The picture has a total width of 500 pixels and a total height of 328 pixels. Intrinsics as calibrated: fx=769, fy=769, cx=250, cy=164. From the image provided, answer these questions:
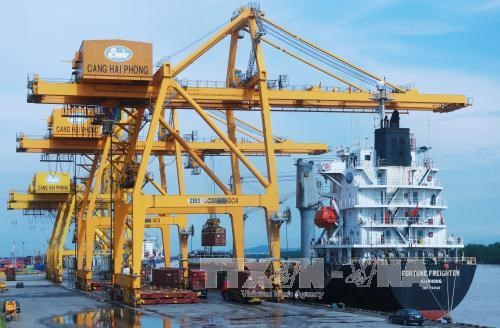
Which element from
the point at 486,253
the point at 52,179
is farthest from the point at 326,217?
the point at 486,253

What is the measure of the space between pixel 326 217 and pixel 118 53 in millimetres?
14582

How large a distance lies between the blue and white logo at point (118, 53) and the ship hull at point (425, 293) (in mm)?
14937

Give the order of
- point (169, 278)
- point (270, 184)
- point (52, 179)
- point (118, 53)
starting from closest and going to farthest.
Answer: point (118, 53), point (270, 184), point (169, 278), point (52, 179)

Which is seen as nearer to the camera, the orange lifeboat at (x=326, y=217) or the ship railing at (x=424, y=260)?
the ship railing at (x=424, y=260)

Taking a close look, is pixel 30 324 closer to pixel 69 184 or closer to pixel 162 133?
pixel 162 133

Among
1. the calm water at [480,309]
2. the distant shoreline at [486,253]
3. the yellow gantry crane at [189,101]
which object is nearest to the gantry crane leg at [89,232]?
the yellow gantry crane at [189,101]

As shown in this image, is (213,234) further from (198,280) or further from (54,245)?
(54,245)

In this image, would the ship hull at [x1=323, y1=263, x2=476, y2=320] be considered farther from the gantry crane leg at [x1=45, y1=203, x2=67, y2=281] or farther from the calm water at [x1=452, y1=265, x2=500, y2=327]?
the gantry crane leg at [x1=45, y1=203, x2=67, y2=281]

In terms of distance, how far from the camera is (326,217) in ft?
138

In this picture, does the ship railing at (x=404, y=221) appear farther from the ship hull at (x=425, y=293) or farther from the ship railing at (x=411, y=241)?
the ship hull at (x=425, y=293)

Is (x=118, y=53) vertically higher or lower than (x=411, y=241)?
higher

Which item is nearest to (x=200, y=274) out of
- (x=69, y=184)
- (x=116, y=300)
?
(x=116, y=300)

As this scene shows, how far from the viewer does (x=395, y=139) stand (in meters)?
41.8

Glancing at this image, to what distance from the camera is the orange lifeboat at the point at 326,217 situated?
42.2 m
